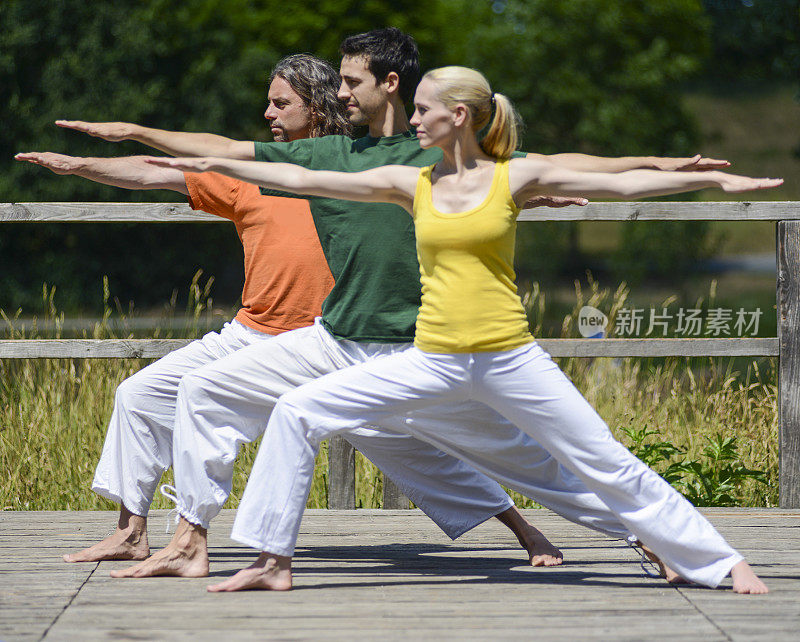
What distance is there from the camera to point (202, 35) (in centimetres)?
2189

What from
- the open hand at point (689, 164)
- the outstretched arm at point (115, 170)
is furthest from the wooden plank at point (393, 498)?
the open hand at point (689, 164)

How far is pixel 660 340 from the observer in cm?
484

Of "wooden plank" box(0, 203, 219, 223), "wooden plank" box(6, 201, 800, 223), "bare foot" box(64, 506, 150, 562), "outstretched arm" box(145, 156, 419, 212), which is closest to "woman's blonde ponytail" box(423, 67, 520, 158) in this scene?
"outstretched arm" box(145, 156, 419, 212)

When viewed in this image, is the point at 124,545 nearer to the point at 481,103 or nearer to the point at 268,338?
the point at 268,338

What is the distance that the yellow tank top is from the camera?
3350mm

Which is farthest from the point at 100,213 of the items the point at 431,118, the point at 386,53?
the point at 431,118

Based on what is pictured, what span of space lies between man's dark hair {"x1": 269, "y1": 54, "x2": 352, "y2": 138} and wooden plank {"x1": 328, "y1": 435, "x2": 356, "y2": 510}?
4.80 feet

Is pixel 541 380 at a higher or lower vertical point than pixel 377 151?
lower

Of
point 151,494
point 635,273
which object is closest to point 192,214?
point 151,494

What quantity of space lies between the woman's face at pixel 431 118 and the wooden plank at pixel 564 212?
1.29 metres

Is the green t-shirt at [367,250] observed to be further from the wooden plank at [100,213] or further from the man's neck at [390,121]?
the wooden plank at [100,213]

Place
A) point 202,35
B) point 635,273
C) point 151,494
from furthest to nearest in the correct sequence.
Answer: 1. point 635,273
2. point 202,35
3. point 151,494

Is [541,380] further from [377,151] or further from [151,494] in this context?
[151,494]

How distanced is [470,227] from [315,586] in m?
1.27
